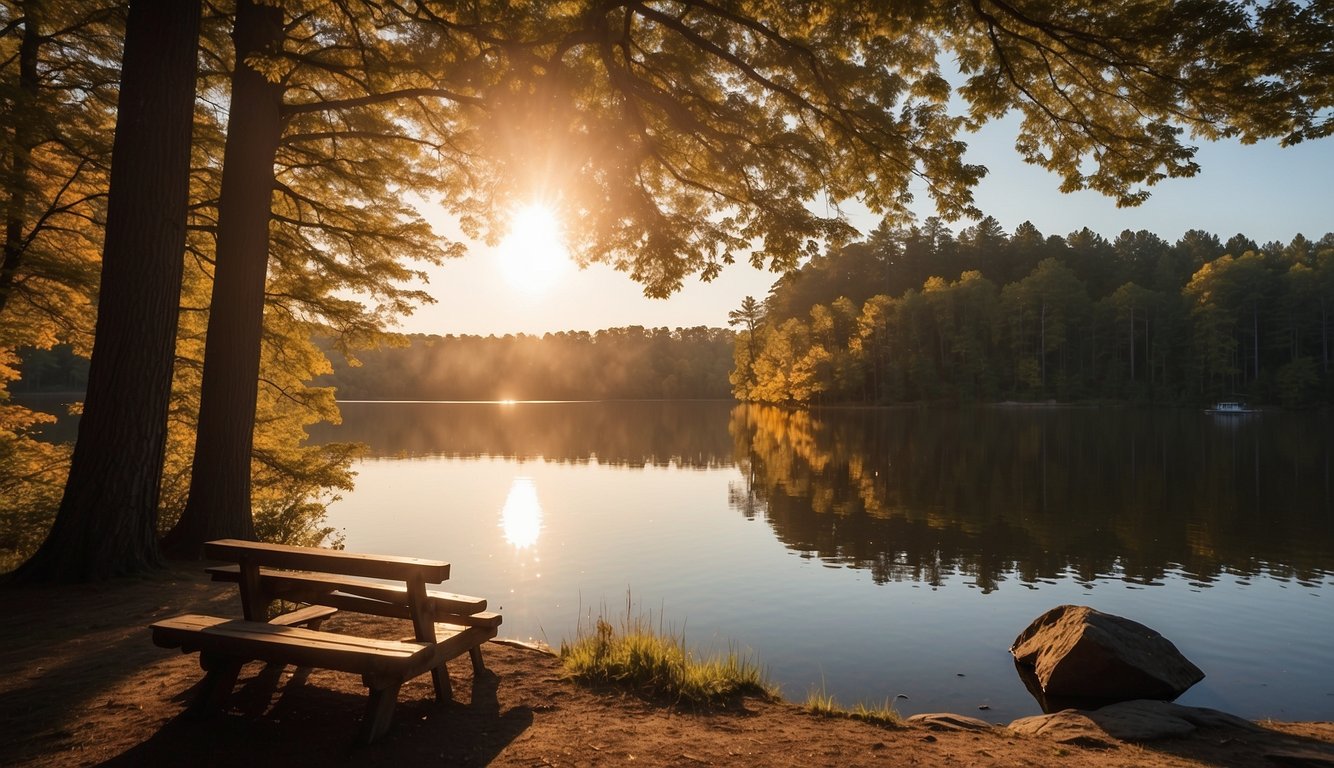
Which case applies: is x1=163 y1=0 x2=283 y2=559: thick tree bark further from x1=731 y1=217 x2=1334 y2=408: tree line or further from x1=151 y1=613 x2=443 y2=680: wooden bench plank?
x1=731 y1=217 x2=1334 y2=408: tree line

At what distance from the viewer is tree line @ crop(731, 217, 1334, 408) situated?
229ft

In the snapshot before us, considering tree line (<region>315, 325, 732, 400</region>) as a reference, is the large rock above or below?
below

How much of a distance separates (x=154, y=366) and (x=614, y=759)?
616 centimetres

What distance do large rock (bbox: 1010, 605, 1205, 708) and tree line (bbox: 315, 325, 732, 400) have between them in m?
120

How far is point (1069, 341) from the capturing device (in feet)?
274

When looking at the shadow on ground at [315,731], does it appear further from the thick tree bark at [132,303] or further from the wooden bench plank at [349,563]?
the thick tree bark at [132,303]

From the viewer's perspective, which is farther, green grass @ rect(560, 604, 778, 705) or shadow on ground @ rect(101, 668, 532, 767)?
green grass @ rect(560, 604, 778, 705)

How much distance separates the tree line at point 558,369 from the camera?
12938 centimetres

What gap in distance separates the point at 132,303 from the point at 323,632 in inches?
182

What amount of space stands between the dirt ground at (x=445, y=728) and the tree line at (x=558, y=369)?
123 m

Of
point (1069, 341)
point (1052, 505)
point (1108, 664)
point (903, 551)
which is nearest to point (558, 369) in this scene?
point (1069, 341)

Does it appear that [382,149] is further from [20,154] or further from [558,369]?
[558,369]

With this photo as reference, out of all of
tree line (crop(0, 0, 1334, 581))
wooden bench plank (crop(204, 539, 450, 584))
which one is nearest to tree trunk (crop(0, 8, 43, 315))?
tree line (crop(0, 0, 1334, 581))

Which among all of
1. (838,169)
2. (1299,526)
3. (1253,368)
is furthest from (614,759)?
(1253,368)
